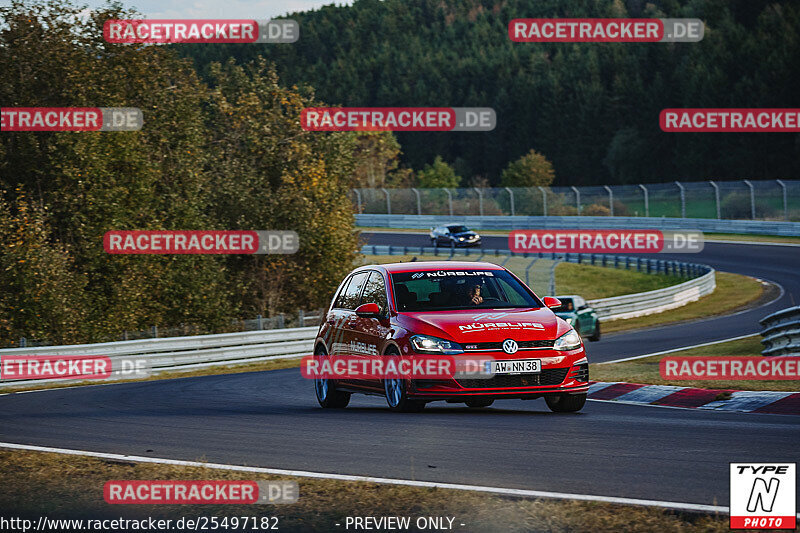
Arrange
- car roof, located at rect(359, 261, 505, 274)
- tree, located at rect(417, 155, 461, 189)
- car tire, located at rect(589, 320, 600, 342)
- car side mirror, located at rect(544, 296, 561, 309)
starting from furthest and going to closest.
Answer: tree, located at rect(417, 155, 461, 189) < car tire, located at rect(589, 320, 600, 342) < car roof, located at rect(359, 261, 505, 274) < car side mirror, located at rect(544, 296, 561, 309)

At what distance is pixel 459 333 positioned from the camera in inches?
417

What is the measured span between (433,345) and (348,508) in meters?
4.30

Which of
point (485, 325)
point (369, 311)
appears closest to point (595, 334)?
point (369, 311)

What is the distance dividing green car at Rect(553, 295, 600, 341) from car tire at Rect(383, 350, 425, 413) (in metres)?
14.8

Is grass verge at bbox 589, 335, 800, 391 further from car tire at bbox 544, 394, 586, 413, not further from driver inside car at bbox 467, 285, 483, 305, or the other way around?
driver inside car at bbox 467, 285, 483, 305

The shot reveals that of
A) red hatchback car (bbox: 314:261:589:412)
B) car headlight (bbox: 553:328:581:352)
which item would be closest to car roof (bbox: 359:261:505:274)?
red hatchback car (bbox: 314:261:589:412)

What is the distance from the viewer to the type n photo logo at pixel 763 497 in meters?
5.57

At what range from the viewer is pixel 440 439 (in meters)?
9.13

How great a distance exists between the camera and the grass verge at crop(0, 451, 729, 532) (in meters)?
5.79

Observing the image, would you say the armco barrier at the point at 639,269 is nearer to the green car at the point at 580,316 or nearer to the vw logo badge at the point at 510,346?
the green car at the point at 580,316

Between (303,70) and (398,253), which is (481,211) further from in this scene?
(303,70)

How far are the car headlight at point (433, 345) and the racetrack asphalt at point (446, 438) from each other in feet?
2.20

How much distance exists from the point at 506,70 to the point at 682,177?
3826cm

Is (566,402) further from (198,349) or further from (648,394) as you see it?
(198,349)
